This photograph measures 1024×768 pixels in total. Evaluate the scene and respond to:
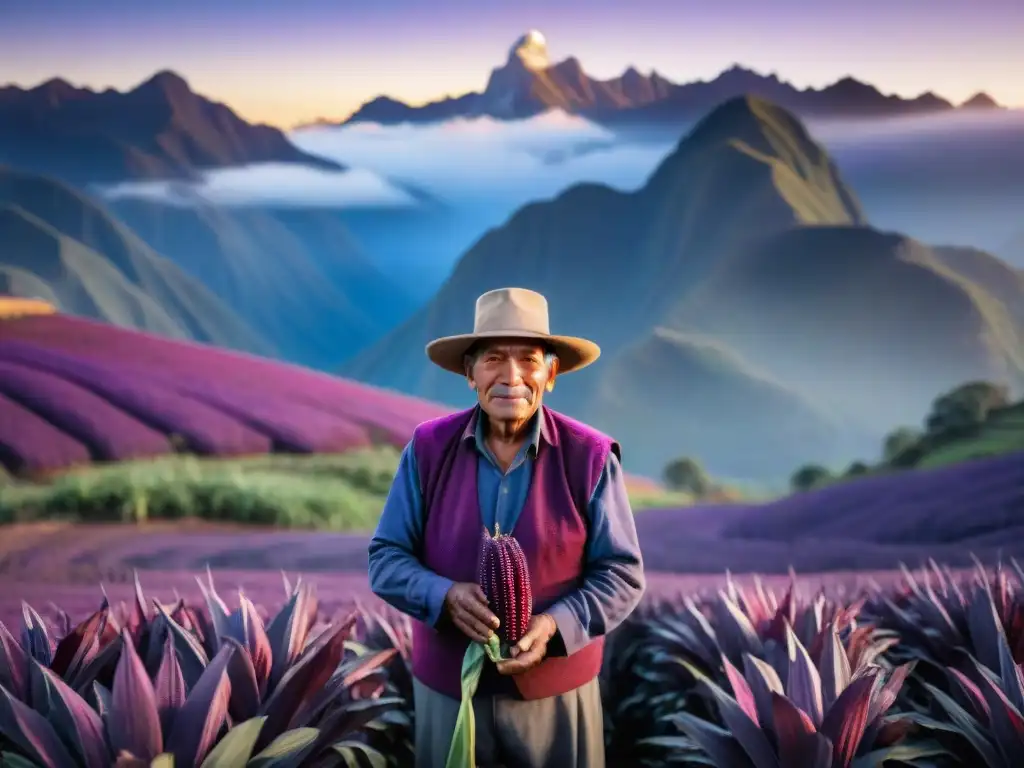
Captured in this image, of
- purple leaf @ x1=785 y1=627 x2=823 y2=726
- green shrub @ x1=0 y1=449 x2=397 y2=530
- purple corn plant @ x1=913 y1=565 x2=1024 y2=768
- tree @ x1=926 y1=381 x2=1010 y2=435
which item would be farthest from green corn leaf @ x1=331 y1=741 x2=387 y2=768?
tree @ x1=926 y1=381 x2=1010 y2=435

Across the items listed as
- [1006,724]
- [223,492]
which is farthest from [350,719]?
[223,492]

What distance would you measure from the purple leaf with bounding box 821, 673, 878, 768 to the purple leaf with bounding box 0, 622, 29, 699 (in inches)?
63.9

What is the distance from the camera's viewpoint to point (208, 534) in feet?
17.1

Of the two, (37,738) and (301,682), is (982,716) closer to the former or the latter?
(301,682)

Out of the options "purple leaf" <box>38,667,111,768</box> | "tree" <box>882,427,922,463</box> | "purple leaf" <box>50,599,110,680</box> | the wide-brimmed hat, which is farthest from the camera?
"tree" <box>882,427,922,463</box>

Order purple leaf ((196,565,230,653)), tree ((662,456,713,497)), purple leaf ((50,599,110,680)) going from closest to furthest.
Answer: purple leaf ((50,599,110,680)), purple leaf ((196,565,230,653)), tree ((662,456,713,497))

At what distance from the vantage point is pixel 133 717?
1.48 metres

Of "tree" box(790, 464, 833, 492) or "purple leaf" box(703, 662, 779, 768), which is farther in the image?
"tree" box(790, 464, 833, 492)

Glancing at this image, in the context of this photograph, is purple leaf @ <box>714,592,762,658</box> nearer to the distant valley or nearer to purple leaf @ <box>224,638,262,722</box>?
purple leaf @ <box>224,638,262,722</box>

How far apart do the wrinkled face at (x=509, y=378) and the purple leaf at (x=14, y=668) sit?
3.60 feet

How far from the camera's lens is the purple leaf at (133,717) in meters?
1.48

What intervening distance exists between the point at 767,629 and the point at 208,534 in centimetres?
372

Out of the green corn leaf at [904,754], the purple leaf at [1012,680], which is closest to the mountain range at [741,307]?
the purple leaf at [1012,680]

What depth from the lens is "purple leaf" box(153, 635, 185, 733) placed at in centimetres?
159
